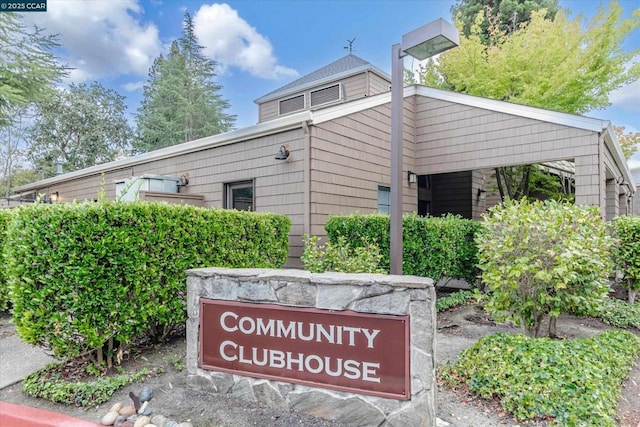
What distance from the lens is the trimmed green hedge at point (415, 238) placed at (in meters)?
5.50

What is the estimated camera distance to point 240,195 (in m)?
7.41

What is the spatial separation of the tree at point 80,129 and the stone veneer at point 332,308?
82.2ft

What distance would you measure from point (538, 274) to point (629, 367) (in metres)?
1.26

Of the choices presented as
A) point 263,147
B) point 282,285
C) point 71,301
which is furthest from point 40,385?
point 263,147

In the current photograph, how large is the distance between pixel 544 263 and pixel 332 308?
236 cm

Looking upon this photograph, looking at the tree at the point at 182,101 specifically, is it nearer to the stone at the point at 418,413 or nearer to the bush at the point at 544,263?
the bush at the point at 544,263

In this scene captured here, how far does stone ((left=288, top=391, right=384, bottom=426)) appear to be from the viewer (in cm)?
Result: 242

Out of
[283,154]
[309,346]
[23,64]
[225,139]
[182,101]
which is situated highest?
[182,101]

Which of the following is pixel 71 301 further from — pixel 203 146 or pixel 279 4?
pixel 279 4

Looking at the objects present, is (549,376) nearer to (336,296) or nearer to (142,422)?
(336,296)

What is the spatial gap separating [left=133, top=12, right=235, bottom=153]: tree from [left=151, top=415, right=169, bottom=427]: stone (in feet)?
75.2

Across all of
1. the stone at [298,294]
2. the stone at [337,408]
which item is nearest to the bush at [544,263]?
the stone at [337,408]

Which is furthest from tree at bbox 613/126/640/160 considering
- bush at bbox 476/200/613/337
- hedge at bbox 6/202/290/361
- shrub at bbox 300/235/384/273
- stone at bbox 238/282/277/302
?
hedge at bbox 6/202/290/361

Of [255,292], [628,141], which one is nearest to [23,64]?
[255,292]
